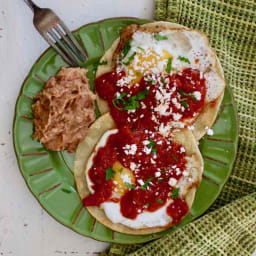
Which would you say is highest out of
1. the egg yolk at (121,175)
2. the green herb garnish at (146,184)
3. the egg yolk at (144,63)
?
the egg yolk at (144,63)

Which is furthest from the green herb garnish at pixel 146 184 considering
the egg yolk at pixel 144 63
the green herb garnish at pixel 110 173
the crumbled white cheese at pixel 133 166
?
the egg yolk at pixel 144 63

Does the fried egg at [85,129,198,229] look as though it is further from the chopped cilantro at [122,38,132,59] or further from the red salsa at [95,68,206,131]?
the chopped cilantro at [122,38,132,59]

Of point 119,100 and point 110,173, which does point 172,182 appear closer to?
point 110,173

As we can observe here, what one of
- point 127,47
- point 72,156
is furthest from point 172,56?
point 72,156

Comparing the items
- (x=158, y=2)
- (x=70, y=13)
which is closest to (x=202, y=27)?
(x=158, y=2)

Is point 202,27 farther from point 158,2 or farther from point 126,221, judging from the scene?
point 126,221

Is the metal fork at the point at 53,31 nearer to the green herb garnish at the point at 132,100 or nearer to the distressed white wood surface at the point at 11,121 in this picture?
the distressed white wood surface at the point at 11,121

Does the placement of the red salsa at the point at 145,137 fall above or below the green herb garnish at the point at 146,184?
above
